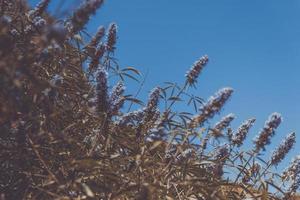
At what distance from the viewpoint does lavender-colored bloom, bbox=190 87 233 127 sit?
189cm

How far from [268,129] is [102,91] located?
75cm

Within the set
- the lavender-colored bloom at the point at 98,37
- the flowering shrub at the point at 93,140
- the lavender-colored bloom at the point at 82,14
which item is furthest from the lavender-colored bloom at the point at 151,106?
the lavender-colored bloom at the point at 98,37

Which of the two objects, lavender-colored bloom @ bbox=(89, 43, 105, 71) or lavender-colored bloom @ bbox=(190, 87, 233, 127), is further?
lavender-colored bloom @ bbox=(89, 43, 105, 71)

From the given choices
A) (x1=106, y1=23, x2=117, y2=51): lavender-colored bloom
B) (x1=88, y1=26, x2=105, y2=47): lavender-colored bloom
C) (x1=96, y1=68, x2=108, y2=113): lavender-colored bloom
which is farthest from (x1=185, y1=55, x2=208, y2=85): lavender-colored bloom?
(x1=88, y1=26, x2=105, y2=47): lavender-colored bloom

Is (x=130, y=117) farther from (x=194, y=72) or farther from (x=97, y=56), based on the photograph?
(x=97, y=56)

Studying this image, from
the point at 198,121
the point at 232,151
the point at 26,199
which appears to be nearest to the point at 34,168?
the point at 26,199

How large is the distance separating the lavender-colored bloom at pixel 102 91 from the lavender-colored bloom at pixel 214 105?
0.39 m

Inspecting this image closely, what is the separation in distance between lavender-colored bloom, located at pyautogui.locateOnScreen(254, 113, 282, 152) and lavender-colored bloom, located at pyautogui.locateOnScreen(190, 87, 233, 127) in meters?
0.26

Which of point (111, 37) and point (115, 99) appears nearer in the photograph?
point (115, 99)

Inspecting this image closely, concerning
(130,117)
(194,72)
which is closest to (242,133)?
(194,72)

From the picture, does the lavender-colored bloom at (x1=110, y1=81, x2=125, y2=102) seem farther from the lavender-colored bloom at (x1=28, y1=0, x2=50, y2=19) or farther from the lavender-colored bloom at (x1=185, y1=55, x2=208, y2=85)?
the lavender-colored bloom at (x1=28, y1=0, x2=50, y2=19)

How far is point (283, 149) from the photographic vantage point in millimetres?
2240

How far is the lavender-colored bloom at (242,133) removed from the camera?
2398 mm

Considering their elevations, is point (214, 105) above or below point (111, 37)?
below
